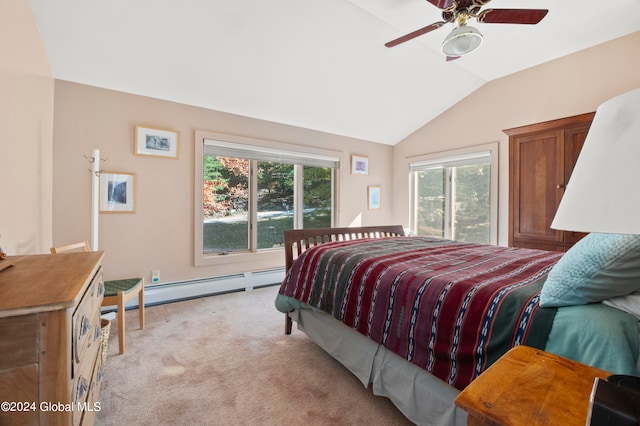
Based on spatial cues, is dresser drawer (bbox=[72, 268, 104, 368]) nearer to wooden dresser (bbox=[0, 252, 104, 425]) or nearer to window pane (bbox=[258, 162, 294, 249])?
wooden dresser (bbox=[0, 252, 104, 425])

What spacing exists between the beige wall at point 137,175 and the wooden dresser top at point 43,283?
6.00 ft

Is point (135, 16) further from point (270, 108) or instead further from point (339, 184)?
point (339, 184)

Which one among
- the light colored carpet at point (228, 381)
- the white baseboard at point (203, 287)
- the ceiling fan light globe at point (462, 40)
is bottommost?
the light colored carpet at point (228, 381)

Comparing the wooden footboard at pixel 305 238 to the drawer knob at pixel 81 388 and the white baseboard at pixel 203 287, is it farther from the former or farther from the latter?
the drawer knob at pixel 81 388

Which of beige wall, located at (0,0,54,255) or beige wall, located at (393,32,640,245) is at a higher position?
beige wall, located at (393,32,640,245)

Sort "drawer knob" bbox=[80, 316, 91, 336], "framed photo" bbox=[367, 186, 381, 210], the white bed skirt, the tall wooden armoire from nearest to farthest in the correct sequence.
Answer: "drawer knob" bbox=[80, 316, 91, 336] → the white bed skirt → the tall wooden armoire → "framed photo" bbox=[367, 186, 381, 210]

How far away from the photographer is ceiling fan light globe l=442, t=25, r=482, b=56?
185cm

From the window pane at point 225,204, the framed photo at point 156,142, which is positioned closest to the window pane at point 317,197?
the window pane at point 225,204

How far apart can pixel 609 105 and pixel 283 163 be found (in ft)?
12.3

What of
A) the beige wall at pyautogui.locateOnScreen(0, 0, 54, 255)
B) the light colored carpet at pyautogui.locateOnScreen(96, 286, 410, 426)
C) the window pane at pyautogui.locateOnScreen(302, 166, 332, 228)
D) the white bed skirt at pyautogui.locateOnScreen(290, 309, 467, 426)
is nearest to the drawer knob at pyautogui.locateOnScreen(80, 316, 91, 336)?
the light colored carpet at pyautogui.locateOnScreen(96, 286, 410, 426)

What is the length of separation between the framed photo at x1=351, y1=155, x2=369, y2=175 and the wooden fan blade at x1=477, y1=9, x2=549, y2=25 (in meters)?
2.84

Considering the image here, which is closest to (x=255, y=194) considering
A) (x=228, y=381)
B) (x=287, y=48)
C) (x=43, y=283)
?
(x=287, y=48)

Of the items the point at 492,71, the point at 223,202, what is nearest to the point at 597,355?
the point at 223,202

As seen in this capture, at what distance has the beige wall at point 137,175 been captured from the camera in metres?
2.70
